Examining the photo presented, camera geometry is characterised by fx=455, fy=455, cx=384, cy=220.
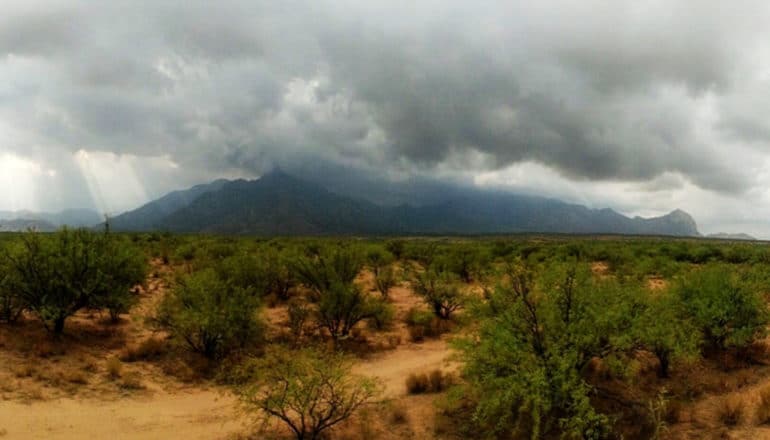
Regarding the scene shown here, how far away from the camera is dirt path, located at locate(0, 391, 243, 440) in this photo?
43.7 feet

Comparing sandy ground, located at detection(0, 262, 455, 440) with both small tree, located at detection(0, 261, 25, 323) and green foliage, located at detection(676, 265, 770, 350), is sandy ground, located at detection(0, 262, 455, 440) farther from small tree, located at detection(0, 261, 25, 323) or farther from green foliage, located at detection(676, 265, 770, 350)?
green foliage, located at detection(676, 265, 770, 350)

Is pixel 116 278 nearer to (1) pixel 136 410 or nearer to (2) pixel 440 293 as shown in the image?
(1) pixel 136 410

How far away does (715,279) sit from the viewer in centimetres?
2041

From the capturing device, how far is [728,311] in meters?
19.0

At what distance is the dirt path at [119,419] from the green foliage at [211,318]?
3.64 metres

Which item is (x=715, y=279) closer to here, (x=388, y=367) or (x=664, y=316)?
(x=664, y=316)

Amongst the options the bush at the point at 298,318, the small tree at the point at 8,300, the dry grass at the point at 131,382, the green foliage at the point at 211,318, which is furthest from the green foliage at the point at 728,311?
the small tree at the point at 8,300

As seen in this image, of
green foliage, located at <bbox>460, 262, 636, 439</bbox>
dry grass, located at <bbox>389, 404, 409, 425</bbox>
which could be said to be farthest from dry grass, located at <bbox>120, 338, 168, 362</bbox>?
green foliage, located at <bbox>460, 262, 636, 439</bbox>

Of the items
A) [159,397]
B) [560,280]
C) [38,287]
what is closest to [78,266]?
[38,287]

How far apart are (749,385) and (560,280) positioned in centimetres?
872

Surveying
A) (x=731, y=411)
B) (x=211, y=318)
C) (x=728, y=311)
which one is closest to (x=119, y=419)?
(x=211, y=318)

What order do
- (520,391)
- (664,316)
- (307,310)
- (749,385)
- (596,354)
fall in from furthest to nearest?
(307,310), (749,385), (664,316), (596,354), (520,391)

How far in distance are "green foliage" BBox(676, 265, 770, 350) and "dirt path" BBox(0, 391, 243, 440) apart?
18.7 meters

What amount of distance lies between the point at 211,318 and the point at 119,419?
5.43m
